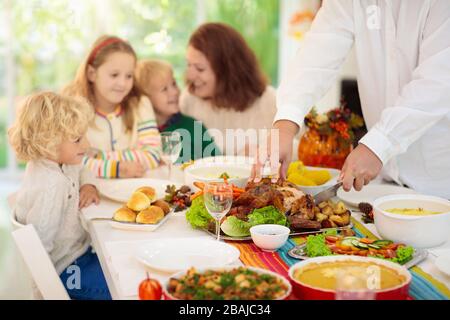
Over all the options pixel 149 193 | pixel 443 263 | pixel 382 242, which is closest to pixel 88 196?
pixel 149 193

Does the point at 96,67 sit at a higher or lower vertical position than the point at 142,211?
higher

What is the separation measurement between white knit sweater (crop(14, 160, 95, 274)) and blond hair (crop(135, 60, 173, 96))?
110 centimetres

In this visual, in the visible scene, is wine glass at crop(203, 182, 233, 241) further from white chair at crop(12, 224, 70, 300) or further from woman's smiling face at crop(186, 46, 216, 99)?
woman's smiling face at crop(186, 46, 216, 99)

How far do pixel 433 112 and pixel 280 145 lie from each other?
45 cm

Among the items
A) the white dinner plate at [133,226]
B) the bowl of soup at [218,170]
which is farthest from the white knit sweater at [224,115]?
the white dinner plate at [133,226]

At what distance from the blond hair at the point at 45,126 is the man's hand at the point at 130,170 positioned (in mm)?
388

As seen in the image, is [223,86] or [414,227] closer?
[414,227]

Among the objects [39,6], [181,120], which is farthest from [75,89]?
[39,6]

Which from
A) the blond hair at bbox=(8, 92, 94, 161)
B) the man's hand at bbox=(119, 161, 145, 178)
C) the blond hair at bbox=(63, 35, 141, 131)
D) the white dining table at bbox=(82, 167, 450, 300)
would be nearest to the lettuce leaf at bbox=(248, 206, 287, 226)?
the white dining table at bbox=(82, 167, 450, 300)

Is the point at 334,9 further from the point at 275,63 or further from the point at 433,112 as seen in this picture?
the point at 275,63

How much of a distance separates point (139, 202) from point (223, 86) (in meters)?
1.59

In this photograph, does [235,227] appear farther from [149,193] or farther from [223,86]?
[223,86]

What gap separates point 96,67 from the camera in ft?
9.54

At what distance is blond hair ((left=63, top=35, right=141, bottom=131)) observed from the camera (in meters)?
2.89
